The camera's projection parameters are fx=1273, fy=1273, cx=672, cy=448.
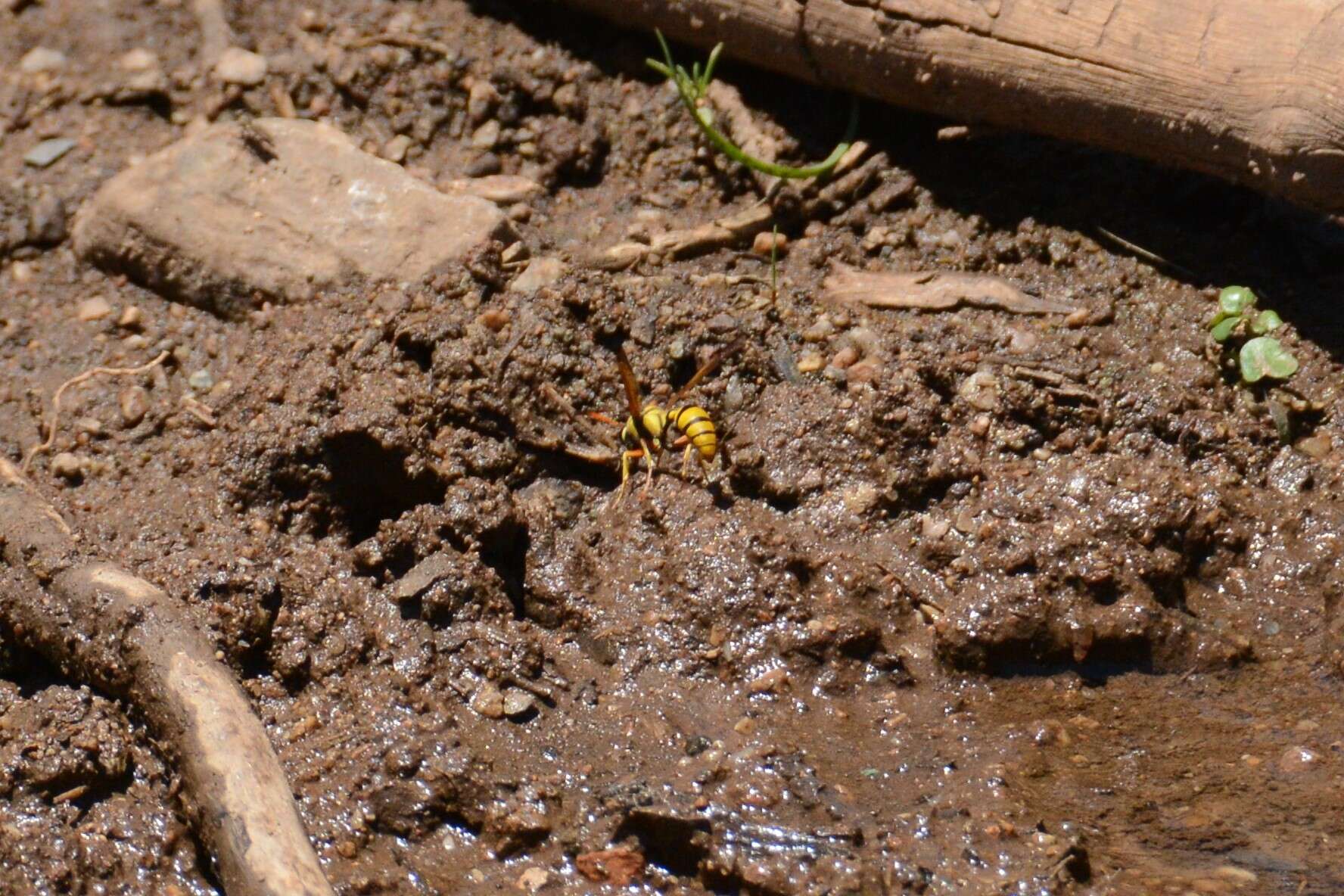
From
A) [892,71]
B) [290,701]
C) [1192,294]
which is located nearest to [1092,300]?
[1192,294]

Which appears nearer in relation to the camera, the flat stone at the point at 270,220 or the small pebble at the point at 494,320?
the small pebble at the point at 494,320

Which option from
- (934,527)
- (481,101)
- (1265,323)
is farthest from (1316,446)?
(481,101)

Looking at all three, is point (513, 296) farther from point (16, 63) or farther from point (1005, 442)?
point (16, 63)

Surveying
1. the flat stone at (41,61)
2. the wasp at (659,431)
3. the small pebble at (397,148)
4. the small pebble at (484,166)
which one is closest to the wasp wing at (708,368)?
the wasp at (659,431)

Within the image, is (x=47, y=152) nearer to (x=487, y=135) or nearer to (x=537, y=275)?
(x=487, y=135)

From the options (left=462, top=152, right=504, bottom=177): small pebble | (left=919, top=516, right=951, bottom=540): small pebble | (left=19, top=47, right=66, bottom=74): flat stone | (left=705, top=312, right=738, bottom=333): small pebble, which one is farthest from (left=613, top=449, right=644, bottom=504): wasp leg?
(left=19, top=47, right=66, bottom=74): flat stone

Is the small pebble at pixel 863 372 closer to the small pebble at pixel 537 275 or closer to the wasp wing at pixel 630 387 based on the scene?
the wasp wing at pixel 630 387
